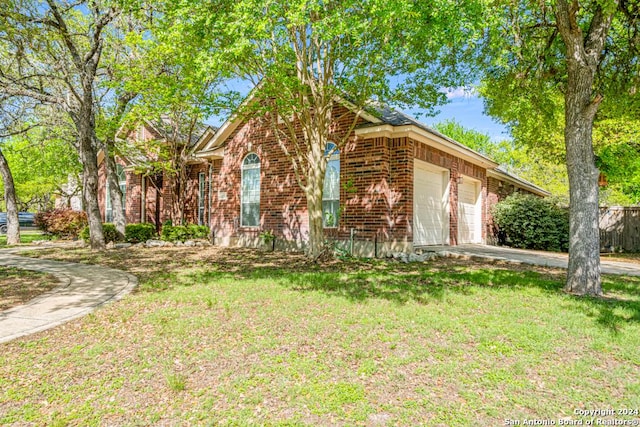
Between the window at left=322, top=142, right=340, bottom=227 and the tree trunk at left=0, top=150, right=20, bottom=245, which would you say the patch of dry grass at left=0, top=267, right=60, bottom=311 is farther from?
the tree trunk at left=0, top=150, right=20, bottom=245

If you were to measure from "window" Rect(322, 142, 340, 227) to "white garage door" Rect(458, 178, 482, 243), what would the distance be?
16.7 ft

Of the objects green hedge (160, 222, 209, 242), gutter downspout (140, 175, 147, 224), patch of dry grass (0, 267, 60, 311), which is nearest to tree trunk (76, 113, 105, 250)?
green hedge (160, 222, 209, 242)

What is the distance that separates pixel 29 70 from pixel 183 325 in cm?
1428

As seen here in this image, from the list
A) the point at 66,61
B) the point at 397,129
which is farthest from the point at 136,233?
the point at 397,129

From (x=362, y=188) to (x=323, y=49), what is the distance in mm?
3674

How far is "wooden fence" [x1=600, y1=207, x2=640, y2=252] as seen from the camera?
15578 mm

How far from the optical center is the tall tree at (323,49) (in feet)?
19.9

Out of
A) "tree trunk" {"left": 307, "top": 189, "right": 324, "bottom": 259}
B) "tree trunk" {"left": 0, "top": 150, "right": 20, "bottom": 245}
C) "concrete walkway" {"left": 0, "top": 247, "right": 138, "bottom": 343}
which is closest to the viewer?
"concrete walkway" {"left": 0, "top": 247, "right": 138, "bottom": 343}

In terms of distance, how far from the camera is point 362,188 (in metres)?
10.6

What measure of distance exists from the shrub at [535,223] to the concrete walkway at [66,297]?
1325cm

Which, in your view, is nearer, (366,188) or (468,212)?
(366,188)

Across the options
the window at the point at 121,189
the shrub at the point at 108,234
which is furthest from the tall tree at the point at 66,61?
the window at the point at 121,189

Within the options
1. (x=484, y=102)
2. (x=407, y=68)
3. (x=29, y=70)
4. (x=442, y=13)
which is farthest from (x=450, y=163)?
(x=29, y=70)

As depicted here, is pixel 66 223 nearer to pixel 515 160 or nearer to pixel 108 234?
pixel 108 234
